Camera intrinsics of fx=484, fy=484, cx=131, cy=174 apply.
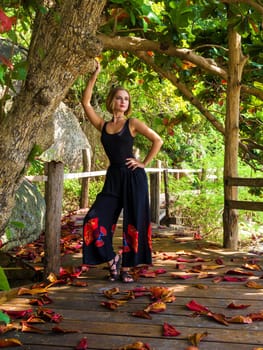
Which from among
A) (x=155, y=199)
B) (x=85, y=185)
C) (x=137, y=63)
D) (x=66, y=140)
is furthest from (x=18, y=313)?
(x=66, y=140)

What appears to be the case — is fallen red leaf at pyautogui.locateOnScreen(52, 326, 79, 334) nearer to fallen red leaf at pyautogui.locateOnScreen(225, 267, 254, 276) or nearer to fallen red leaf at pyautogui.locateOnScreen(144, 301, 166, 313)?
fallen red leaf at pyautogui.locateOnScreen(144, 301, 166, 313)

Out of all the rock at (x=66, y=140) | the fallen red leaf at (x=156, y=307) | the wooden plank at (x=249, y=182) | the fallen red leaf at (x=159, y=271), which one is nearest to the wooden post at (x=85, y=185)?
the rock at (x=66, y=140)

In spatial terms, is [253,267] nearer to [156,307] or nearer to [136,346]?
[156,307]

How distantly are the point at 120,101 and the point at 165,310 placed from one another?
159 centimetres

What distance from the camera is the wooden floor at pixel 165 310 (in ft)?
7.84

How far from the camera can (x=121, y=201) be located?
3.72m

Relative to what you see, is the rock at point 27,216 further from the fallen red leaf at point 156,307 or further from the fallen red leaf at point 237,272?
the fallen red leaf at point 156,307

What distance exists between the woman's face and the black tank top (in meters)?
0.11

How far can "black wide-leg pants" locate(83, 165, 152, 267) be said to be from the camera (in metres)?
3.61

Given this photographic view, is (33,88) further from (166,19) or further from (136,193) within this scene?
(166,19)

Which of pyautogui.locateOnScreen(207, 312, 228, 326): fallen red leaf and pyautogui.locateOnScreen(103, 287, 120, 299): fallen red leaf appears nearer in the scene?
pyautogui.locateOnScreen(207, 312, 228, 326): fallen red leaf

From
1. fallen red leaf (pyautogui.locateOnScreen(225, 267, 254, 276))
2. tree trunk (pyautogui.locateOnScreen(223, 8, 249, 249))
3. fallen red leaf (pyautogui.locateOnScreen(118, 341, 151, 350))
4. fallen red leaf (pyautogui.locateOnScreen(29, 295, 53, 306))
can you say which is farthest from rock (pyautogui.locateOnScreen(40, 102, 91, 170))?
fallen red leaf (pyautogui.locateOnScreen(118, 341, 151, 350))

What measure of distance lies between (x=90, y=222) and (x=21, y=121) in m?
1.56

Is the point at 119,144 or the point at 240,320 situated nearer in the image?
the point at 240,320
